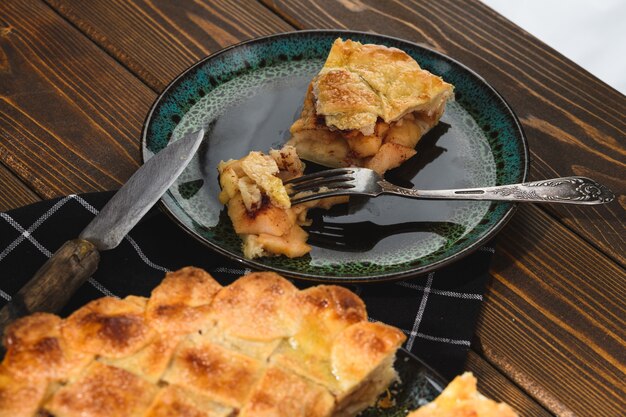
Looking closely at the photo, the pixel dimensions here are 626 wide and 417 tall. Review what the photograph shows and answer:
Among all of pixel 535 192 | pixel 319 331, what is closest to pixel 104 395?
pixel 319 331

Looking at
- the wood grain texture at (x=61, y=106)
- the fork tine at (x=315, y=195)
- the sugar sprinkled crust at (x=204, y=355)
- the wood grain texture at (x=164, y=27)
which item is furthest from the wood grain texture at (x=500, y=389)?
the wood grain texture at (x=164, y=27)

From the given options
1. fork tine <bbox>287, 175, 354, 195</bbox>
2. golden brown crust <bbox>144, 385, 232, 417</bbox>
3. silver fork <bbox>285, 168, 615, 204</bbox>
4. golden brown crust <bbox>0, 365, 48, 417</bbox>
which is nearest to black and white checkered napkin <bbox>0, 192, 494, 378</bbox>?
silver fork <bbox>285, 168, 615, 204</bbox>

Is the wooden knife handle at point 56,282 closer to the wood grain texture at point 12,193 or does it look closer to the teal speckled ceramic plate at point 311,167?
the teal speckled ceramic plate at point 311,167

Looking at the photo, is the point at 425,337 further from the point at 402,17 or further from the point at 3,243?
the point at 402,17

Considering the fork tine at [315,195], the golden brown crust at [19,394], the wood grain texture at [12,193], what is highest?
the fork tine at [315,195]

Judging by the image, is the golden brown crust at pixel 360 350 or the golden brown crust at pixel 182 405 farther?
the golden brown crust at pixel 360 350

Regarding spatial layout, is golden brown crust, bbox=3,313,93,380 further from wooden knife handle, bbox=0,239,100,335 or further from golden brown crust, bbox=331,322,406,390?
golden brown crust, bbox=331,322,406,390

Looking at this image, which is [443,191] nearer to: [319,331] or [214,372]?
[319,331]
